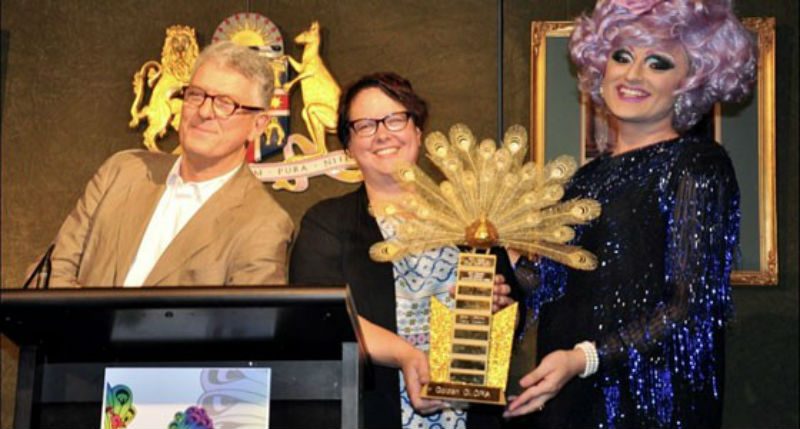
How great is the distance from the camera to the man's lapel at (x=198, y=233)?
9.30 ft

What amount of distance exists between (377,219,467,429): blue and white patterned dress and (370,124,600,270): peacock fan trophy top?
0.20m

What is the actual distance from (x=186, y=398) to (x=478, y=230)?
2.12 feet

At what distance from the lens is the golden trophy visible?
2.22m

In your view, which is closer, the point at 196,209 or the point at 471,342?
the point at 471,342

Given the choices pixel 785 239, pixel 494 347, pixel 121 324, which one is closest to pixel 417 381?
pixel 494 347

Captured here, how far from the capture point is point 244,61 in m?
3.00

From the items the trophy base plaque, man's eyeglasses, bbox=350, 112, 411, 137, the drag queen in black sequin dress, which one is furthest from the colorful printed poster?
man's eyeglasses, bbox=350, 112, 411, 137

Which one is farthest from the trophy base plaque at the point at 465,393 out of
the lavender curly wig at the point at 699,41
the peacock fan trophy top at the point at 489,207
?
the lavender curly wig at the point at 699,41

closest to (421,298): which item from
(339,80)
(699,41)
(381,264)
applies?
(381,264)

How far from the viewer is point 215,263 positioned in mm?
2793

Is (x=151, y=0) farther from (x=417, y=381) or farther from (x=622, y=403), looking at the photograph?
(x=622, y=403)

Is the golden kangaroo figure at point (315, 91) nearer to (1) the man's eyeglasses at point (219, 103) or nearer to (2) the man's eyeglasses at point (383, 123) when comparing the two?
(1) the man's eyeglasses at point (219, 103)

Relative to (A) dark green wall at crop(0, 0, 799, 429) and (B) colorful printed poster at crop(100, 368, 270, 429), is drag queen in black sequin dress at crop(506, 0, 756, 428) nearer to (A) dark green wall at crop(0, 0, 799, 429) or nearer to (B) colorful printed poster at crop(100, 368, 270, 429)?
(A) dark green wall at crop(0, 0, 799, 429)

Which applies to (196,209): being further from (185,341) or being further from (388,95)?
(185,341)
